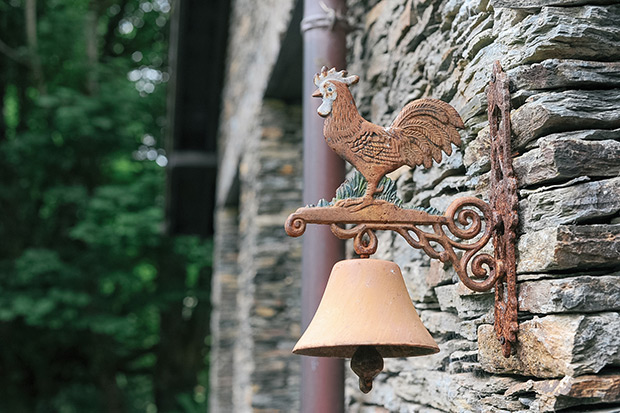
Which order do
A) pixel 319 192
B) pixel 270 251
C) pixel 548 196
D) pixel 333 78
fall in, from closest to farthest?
1. pixel 548 196
2. pixel 333 78
3. pixel 319 192
4. pixel 270 251

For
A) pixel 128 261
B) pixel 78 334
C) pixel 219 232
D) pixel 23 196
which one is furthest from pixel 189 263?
pixel 219 232

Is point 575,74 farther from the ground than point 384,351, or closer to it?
farther from the ground

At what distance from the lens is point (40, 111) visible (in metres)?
9.62

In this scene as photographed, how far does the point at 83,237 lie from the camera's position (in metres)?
8.52

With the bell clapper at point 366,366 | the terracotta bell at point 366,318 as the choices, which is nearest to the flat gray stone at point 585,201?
the terracotta bell at point 366,318

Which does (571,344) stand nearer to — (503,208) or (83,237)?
(503,208)

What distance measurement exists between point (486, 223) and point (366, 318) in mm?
314

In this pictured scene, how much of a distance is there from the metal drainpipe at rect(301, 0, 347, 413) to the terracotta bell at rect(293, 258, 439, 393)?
0.86m

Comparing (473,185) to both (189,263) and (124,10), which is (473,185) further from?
(124,10)

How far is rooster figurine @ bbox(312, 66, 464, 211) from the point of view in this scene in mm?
1549

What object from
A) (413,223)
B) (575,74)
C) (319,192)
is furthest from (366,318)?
(319,192)

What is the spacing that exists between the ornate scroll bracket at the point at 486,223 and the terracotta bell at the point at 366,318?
0.07 metres

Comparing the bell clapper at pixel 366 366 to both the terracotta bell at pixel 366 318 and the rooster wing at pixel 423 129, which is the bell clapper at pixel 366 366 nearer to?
the terracotta bell at pixel 366 318

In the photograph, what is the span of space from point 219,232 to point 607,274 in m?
5.87
